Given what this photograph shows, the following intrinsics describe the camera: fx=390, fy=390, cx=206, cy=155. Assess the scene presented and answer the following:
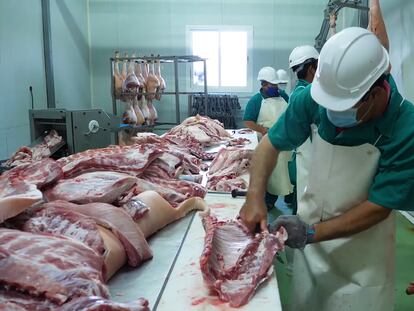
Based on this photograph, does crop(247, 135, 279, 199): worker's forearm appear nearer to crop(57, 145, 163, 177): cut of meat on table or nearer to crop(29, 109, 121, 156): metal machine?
crop(57, 145, 163, 177): cut of meat on table

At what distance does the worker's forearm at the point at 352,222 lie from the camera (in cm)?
157

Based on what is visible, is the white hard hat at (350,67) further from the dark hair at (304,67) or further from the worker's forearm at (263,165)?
the dark hair at (304,67)

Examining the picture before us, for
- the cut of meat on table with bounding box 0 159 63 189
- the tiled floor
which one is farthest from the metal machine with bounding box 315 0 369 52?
the cut of meat on table with bounding box 0 159 63 189

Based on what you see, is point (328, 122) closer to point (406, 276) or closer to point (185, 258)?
point (185, 258)

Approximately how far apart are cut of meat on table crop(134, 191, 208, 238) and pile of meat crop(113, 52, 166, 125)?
18.0 feet

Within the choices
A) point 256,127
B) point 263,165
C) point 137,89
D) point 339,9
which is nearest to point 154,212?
point 263,165

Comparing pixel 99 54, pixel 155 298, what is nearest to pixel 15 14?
pixel 99 54

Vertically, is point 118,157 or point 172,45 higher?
point 172,45

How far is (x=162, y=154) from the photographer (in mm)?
2598

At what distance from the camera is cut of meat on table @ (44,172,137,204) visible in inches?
66.0

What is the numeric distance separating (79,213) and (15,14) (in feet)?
20.4

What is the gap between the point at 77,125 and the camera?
371 centimetres

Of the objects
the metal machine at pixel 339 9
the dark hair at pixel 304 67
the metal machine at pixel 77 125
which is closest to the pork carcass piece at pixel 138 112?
the metal machine at pixel 77 125

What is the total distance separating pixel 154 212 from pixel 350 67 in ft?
3.41
